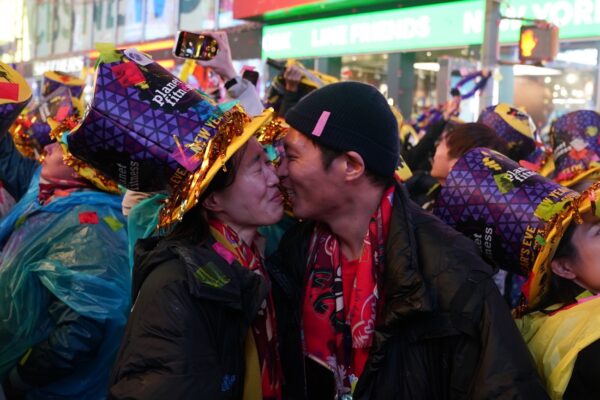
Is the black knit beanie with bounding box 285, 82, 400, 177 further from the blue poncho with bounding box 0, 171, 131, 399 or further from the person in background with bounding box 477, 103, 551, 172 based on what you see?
the person in background with bounding box 477, 103, 551, 172

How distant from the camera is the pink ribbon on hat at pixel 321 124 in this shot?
7.00 feet

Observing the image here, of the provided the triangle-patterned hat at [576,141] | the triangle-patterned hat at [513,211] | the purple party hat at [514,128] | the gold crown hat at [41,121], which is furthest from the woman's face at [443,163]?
the gold crown hat at [41,121]

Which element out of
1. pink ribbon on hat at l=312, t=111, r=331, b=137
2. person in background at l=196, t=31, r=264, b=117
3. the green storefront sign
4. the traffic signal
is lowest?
pink ribbon on hat at l=312, t=111, r=331, b=137

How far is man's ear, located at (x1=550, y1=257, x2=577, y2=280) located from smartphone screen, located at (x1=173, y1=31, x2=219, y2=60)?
1774 mm

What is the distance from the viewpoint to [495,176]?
2170 mm

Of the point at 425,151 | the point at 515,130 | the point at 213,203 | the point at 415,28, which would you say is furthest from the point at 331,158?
the point at 415,28

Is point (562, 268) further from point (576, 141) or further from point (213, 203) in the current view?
point (576, 141)

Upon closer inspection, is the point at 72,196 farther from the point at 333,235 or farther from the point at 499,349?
the point at 499,349

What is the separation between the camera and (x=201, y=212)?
2211mm

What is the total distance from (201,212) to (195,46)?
1124 millimetres

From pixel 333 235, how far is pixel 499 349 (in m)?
0.75

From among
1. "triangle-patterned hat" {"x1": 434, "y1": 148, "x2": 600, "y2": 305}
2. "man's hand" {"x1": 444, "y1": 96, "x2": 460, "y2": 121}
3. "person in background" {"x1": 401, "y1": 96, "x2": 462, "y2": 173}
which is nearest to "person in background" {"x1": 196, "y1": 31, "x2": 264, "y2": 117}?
"triangle-patterned hat" {"x1": 434, "y1": 148, "x2": 600, "y2": 305}

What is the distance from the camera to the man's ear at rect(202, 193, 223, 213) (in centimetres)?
220

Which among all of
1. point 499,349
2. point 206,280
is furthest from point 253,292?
point 499,349
